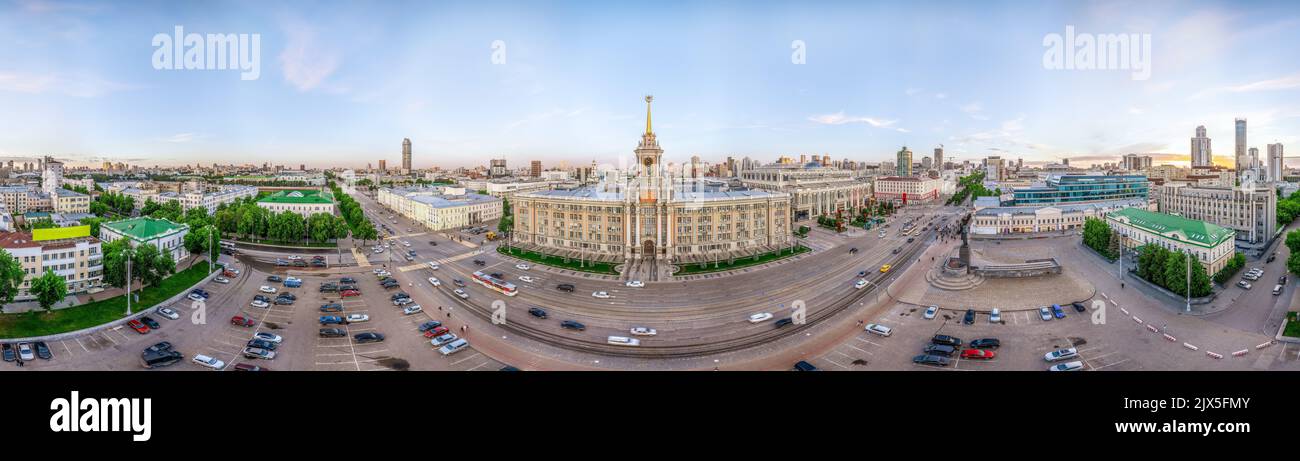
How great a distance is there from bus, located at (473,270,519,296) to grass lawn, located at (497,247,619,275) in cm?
245

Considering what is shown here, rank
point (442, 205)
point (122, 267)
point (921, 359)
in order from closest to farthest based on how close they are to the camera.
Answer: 1. point (921, 359)
2. point (122, 267)
3. point (442, 205)

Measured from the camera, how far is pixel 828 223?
2597cm

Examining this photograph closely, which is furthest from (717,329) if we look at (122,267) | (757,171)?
(757,171)

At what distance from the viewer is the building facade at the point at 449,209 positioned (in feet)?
81.4

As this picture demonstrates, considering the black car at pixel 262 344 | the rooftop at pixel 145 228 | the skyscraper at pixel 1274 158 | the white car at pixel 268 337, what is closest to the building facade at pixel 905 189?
the skyscraper at pixel 1274 158

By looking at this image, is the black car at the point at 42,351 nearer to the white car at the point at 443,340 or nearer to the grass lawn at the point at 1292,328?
the white car at the point at 443,340

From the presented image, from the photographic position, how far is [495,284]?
1248 centimetres

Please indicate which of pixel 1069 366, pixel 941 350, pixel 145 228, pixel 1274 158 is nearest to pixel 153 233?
pixel 145 228

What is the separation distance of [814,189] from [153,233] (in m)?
28.5

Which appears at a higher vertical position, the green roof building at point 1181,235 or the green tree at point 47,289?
the green roof building at point 1181,235

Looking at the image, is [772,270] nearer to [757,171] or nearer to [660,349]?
[660,349]

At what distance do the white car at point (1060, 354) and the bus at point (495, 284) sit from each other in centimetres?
938

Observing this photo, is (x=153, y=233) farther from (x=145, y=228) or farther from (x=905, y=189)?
(x=905, y=189)
